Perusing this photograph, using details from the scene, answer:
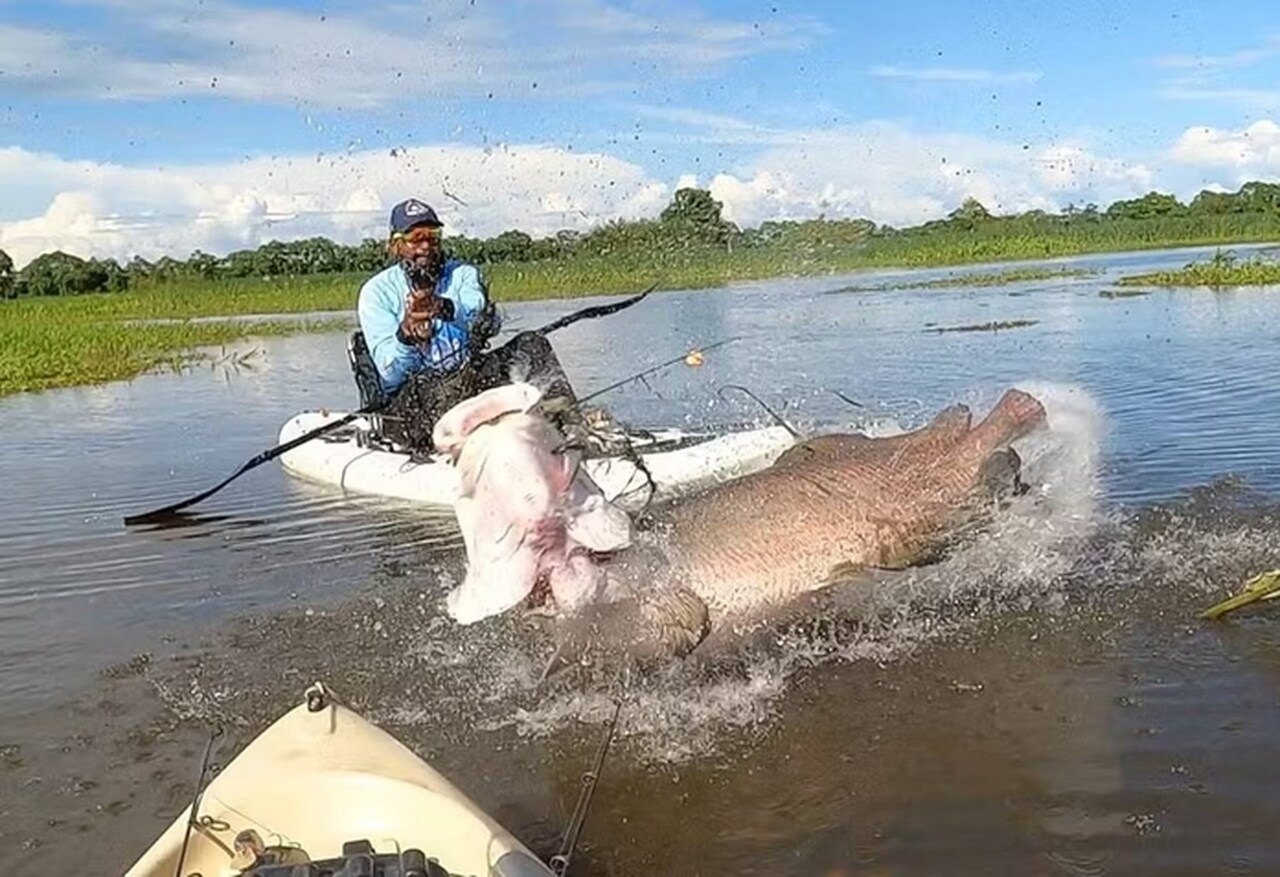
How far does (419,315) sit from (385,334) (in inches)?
17.7

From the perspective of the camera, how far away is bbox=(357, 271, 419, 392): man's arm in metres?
8.60

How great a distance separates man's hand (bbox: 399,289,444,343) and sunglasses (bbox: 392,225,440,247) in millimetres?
364

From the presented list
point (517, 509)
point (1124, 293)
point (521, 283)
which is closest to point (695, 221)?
point (517, 509)

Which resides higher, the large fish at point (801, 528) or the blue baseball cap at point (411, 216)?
the blue baseball cap at point (411, 216)

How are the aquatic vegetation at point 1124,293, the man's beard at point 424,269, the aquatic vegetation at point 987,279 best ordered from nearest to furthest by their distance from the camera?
1. the man's beard at point 424,269
2. the aquatic vegetation at point 1124,293
3. the aquatic vegetation at point 987,279

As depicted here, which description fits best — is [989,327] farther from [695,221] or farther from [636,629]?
[636,629]

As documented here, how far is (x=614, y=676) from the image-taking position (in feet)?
18.1

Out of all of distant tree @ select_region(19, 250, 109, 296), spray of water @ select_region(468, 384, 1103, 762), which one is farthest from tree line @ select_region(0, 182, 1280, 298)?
spray of water @ select_region(468, 384, 1103, 762)

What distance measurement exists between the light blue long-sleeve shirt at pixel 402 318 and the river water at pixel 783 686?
1358 mm

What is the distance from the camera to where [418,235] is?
8406mm

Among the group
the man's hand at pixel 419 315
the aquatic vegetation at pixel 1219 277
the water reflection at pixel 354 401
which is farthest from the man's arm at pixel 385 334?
the aquatic vegetation at pixel 1219 277

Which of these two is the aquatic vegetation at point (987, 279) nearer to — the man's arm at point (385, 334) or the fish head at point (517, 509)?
the man's arm at point (385, 334)

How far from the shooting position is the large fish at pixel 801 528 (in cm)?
535

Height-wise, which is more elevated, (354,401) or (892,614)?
(354,401)
